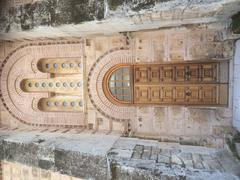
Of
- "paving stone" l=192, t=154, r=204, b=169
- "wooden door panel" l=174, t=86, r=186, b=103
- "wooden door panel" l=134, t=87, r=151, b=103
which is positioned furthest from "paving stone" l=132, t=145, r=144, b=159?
"wooden door panel" l=174, t=86, r=186, b=103

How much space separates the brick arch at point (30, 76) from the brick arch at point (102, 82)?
1.75ft

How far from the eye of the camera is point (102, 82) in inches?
240

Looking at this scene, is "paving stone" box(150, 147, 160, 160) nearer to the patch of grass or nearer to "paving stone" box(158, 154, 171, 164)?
"paving stone" box(158, 154, 171, 164)

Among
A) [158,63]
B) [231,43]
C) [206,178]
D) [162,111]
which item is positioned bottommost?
[206,178]

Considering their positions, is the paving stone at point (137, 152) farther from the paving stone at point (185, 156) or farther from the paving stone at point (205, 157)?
the paving stone at point (205, 157)

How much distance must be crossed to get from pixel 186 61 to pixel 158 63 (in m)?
0.63

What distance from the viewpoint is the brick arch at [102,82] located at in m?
5.89

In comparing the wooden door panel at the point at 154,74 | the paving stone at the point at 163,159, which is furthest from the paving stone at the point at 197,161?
the wooden door panel at the point at 154,74

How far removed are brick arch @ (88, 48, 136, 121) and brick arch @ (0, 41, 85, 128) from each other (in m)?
0.53

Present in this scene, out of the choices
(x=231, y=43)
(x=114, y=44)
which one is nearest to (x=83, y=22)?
(x=114, y=44)

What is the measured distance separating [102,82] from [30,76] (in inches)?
75.9

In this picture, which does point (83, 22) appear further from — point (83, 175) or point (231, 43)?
point (231, 43)

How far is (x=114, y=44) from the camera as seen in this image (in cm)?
591

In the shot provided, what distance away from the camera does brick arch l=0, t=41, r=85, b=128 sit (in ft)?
20.5
